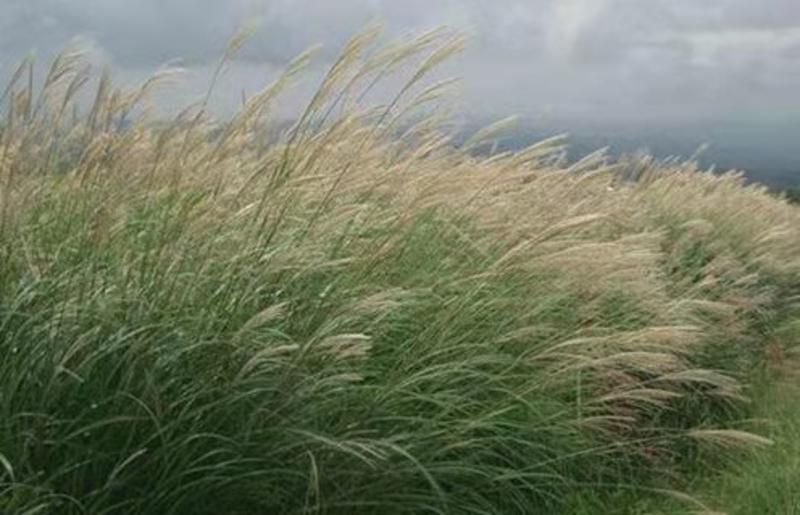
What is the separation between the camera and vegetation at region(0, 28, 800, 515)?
371cm

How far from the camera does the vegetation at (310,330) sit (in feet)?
12.2

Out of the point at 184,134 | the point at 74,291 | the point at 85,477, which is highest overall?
the point at 184,134

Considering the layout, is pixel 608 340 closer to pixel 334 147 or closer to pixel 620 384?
pixel 620 384

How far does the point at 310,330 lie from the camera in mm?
4273

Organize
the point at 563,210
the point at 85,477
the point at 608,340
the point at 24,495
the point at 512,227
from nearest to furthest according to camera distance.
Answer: the point at 24,495
the point at 85,477
the point at 608,340
the point at 512,227
the point at 563,210

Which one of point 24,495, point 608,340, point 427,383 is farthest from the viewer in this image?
point 608,340

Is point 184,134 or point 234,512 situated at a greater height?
point 184,134

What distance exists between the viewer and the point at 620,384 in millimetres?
5328

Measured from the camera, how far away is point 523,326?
5254 millimetres

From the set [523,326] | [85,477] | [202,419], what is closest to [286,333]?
[202,419]

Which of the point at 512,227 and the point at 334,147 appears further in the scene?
the point at 512,227


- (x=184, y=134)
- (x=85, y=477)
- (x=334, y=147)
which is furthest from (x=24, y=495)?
(x=334, y=147)

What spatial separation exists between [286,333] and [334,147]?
3.16 feet

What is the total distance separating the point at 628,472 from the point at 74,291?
2.58 meters
